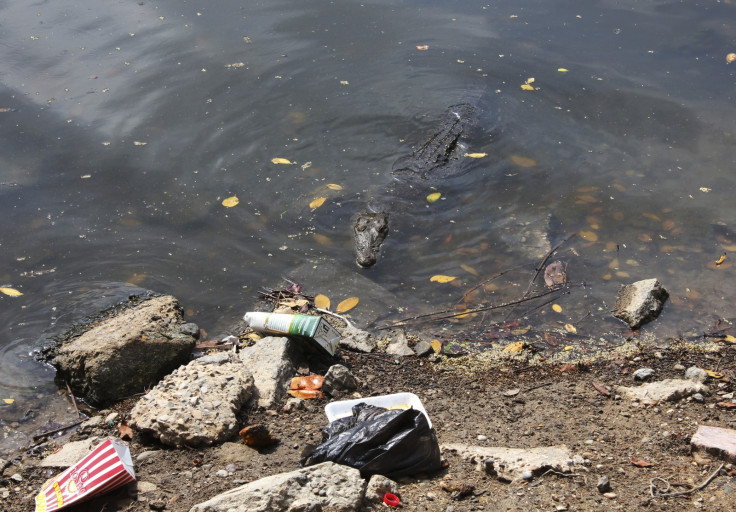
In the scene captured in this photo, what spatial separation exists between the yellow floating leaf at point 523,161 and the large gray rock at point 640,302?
236 cm

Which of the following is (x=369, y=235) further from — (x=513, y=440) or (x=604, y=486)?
(x=604, y=486)

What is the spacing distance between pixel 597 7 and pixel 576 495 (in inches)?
385

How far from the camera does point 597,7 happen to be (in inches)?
413

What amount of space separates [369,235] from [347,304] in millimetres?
947

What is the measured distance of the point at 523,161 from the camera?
7.47 metres

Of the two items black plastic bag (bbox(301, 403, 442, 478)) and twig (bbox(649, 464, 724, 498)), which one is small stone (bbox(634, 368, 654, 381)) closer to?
twig (bbox(649, 464, 724, 498))

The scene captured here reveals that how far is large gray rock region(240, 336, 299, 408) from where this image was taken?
14.0ft

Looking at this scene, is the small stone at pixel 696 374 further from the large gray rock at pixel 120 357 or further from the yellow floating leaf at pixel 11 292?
the yellow floating leaf at pixel 11 292

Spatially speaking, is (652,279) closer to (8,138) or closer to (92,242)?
(92,242)

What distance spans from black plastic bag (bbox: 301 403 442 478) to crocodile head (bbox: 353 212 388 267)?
9.00 feet

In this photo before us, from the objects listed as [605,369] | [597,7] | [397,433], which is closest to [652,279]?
[605,369]

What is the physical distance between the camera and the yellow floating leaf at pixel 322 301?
219 inches

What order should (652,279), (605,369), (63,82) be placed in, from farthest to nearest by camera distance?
(63,82) < (652,279) < (605,369)

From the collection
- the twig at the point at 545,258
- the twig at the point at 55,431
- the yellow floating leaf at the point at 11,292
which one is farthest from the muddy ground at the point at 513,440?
the yellow floating leaf at the point at 11,292
